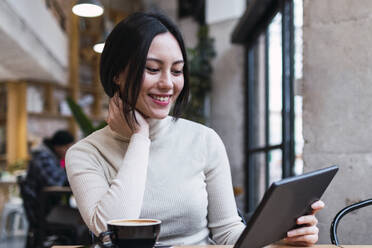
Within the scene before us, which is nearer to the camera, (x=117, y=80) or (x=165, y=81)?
(x=165, y=81)

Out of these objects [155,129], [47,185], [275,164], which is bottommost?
[47,185]

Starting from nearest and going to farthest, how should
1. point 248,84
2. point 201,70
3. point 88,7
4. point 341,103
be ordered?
point 341,103 → point 88,7 → point 248,84 → point 201,70

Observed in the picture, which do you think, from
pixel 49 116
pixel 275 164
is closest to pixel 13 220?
pixel 49 116

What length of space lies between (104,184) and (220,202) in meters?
0.35

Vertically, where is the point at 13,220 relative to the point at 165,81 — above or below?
below

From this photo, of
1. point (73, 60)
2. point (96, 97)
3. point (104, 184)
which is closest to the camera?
point (104, 184)

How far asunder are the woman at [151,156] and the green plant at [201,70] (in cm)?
408

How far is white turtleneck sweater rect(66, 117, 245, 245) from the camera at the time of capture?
47.6 inches

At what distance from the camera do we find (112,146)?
1396 millimetres

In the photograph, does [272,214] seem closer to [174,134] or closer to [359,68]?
[174,134]

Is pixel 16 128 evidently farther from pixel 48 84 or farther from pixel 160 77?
pixel 160 77

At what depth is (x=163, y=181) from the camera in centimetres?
135

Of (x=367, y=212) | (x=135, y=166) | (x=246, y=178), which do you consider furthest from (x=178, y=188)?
(x=246, y=178)

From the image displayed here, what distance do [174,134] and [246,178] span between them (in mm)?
3679
